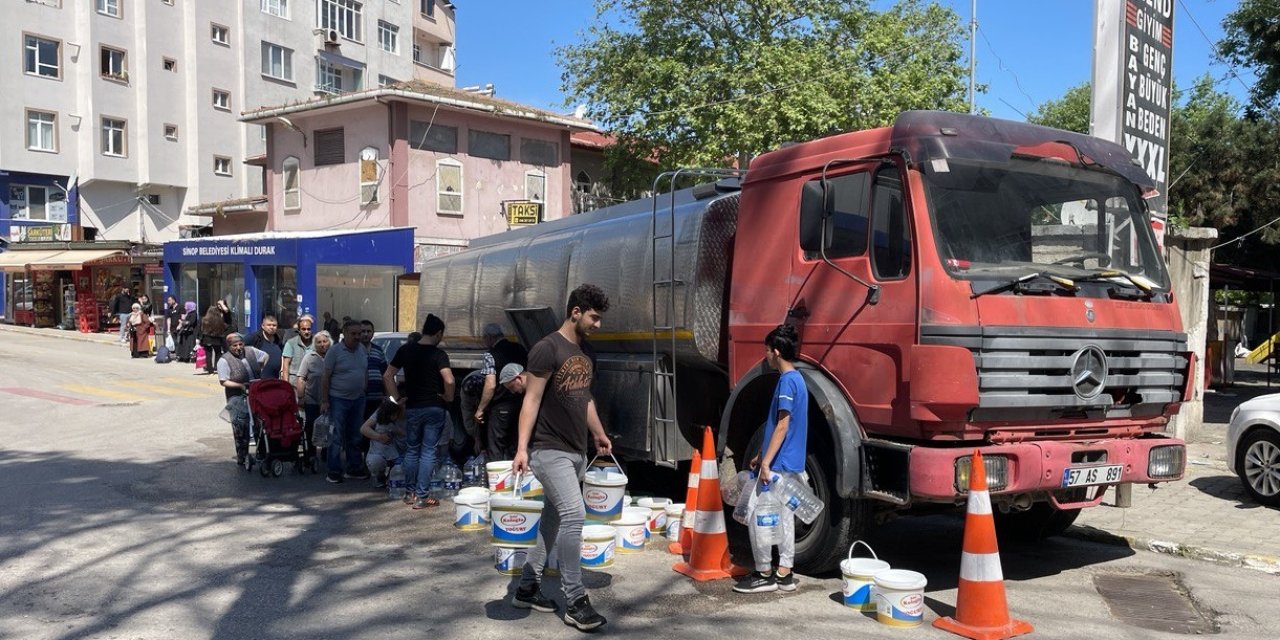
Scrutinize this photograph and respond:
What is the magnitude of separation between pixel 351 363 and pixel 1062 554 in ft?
22.3

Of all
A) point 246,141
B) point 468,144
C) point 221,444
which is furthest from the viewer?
point 246,141

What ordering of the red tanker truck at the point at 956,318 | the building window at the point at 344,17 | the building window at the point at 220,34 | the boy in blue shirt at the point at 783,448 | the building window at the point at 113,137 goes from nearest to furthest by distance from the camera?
the red tanker truck at the point at 956,318, the boy in blue shirt at the point at 783,448, the building window at the point at 113,137, the building window at the point at 220,34, the building window at the point at 344,17

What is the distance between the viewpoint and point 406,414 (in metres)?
9.23

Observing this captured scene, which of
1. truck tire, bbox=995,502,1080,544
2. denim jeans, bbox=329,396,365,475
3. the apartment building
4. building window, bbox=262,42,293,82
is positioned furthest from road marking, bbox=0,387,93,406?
building window, bbox=262,42,293,82

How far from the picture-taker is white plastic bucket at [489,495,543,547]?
6.45 m

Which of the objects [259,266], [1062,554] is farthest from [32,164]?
[1062,554]

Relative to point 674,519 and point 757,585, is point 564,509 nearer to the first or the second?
point 757,585

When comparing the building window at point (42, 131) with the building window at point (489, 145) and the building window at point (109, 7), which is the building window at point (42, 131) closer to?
the building window at point (109, 7)

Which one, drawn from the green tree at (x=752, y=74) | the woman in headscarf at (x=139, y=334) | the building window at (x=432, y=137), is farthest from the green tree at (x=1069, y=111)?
the woman in headscarf at (x=139, y=334)

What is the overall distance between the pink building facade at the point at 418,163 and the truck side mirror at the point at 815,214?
69.1 feet

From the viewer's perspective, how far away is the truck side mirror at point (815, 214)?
21.9 ft

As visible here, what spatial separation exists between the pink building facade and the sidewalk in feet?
65.7

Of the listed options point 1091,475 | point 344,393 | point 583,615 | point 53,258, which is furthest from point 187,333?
point 1091,475

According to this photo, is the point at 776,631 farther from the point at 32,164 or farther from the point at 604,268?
the point at 32,164
